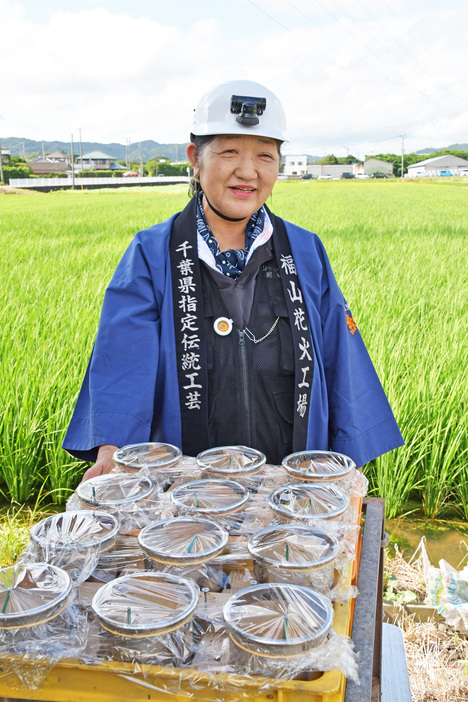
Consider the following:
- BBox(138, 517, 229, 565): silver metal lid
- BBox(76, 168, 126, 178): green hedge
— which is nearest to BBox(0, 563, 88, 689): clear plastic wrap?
BBox(138, 517, 229, 565): silver metal lid

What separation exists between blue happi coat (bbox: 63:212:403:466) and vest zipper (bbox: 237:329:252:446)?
16cm

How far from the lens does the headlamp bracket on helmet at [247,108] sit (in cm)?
155

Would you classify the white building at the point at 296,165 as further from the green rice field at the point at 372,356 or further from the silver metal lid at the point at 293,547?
the silver metal lid at the point at 293,547

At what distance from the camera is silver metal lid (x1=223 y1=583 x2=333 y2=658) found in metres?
0.77

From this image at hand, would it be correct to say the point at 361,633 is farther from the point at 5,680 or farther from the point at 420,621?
the point at 420,621

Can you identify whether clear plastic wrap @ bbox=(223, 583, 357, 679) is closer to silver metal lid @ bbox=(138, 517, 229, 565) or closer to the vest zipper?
silver metal lid @ bbox=(138, 517, 229, 565)

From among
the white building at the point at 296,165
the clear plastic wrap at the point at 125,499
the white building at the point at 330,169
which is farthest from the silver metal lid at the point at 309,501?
the white building at the point at 296,165

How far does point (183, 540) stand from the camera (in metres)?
1.00

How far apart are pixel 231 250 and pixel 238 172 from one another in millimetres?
226

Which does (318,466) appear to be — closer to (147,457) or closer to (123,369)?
(147,457)

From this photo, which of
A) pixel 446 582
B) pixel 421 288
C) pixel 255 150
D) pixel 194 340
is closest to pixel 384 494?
pixel 446 582

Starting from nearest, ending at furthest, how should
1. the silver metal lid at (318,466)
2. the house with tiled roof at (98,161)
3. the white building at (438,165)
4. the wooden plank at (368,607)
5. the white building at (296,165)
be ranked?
1. the wooden plank at (368,607)
2. the silver metal lid at (318,466)
3. the white building at (438,165)
4. the house with tiled roof at (98,161)
5. the white building at (296,165)

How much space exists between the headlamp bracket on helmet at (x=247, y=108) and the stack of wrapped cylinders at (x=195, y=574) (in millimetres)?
846

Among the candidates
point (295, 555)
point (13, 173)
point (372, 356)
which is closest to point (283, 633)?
point (295, 555)
